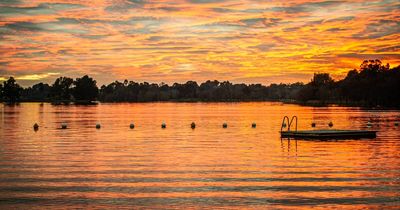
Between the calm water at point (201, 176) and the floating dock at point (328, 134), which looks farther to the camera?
the floating dock at point (328, 134)

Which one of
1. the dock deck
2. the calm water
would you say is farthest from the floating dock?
the calm water

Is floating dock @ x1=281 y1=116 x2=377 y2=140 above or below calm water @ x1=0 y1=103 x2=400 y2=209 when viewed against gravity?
above

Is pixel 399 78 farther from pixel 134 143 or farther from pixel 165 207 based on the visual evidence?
pixel 165 207

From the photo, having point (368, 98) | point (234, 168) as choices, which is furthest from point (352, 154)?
point (368, 98)

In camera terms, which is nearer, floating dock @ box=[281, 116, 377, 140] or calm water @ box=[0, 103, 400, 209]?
calm water @ box=[0, 103, 400, 209]

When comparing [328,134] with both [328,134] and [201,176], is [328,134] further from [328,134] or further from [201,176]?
[201,176]

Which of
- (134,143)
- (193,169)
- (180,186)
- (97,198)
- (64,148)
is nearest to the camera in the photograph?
(97,198)

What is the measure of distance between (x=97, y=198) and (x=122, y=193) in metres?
1.35

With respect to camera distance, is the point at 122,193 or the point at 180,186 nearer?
the point at 122,193

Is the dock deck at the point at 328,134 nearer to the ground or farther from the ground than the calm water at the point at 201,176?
farther from the ground

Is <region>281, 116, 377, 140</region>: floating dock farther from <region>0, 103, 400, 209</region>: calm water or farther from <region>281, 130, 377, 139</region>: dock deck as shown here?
<region>0, 103, 400, 209</region>: calm water

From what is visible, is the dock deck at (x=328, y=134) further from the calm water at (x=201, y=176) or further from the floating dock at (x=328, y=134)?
the calm water at (x=201, y=176)

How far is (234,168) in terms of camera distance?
103 feet

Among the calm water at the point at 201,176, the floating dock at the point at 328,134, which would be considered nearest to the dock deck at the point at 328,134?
the floating dock at the point at 328,134
